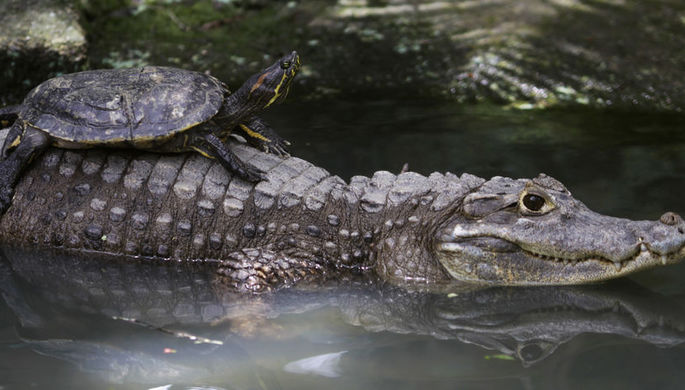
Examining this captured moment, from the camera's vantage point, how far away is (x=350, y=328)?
461cm

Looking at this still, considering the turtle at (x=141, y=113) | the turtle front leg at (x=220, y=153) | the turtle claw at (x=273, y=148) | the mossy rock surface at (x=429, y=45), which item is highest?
the turtle at (x=141, y=113)

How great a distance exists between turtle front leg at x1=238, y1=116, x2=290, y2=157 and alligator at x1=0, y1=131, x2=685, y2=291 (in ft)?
0.30

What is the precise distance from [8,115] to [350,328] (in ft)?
10.4

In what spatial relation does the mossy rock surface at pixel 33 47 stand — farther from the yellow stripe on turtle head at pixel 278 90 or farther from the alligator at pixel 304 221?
the yellow stripe on turtle head at pixel 278 90

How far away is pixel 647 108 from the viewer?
7.76 metres

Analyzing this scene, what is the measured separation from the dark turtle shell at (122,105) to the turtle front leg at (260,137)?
1.40 feet

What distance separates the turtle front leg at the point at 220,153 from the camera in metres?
5.20

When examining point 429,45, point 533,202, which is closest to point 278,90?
point 533,202

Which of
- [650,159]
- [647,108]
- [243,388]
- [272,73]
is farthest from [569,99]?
[243,388]

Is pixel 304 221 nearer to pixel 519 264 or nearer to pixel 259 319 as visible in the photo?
pixel 259 319

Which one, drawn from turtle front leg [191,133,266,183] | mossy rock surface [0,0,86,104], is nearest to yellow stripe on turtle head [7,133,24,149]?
turtle front leg [191,133,266,183]

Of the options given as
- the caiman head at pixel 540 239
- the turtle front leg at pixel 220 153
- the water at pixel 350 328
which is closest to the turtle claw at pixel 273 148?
the turtle front leg at pixel 220 153

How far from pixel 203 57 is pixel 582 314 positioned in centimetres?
585

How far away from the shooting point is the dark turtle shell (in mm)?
5090
